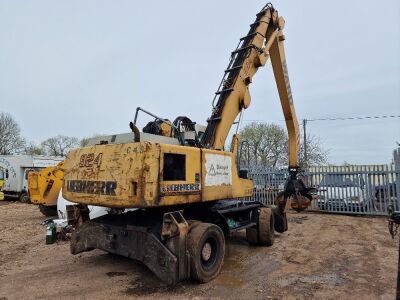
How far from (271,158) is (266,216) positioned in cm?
3021

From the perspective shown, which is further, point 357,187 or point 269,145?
point 269,145

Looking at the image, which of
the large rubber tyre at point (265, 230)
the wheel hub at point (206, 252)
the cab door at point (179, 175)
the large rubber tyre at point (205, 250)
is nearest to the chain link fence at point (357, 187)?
the large rubber tyre at point (265, 230)

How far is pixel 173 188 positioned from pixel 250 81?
352 centimetres

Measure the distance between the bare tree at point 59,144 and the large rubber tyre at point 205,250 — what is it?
202 ft

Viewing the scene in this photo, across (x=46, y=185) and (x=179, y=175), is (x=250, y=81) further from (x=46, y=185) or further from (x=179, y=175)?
(x=46, y=185)

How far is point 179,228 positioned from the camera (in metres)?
5.39

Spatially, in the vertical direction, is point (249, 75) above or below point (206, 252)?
above

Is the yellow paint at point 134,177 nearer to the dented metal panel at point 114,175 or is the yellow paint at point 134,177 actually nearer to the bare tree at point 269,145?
the dented metal panel at point 114,175

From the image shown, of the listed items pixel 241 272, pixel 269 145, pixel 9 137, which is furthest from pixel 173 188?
pixel 9 137

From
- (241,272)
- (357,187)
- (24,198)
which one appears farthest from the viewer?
(24,198)

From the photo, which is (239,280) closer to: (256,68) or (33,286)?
(33,286)

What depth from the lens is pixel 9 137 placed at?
48312 millimetres

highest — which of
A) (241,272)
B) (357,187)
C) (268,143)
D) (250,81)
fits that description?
(268,143)

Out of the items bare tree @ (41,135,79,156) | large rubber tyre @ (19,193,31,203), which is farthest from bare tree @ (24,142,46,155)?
large rubber tyre @ (19,193,31,203)
